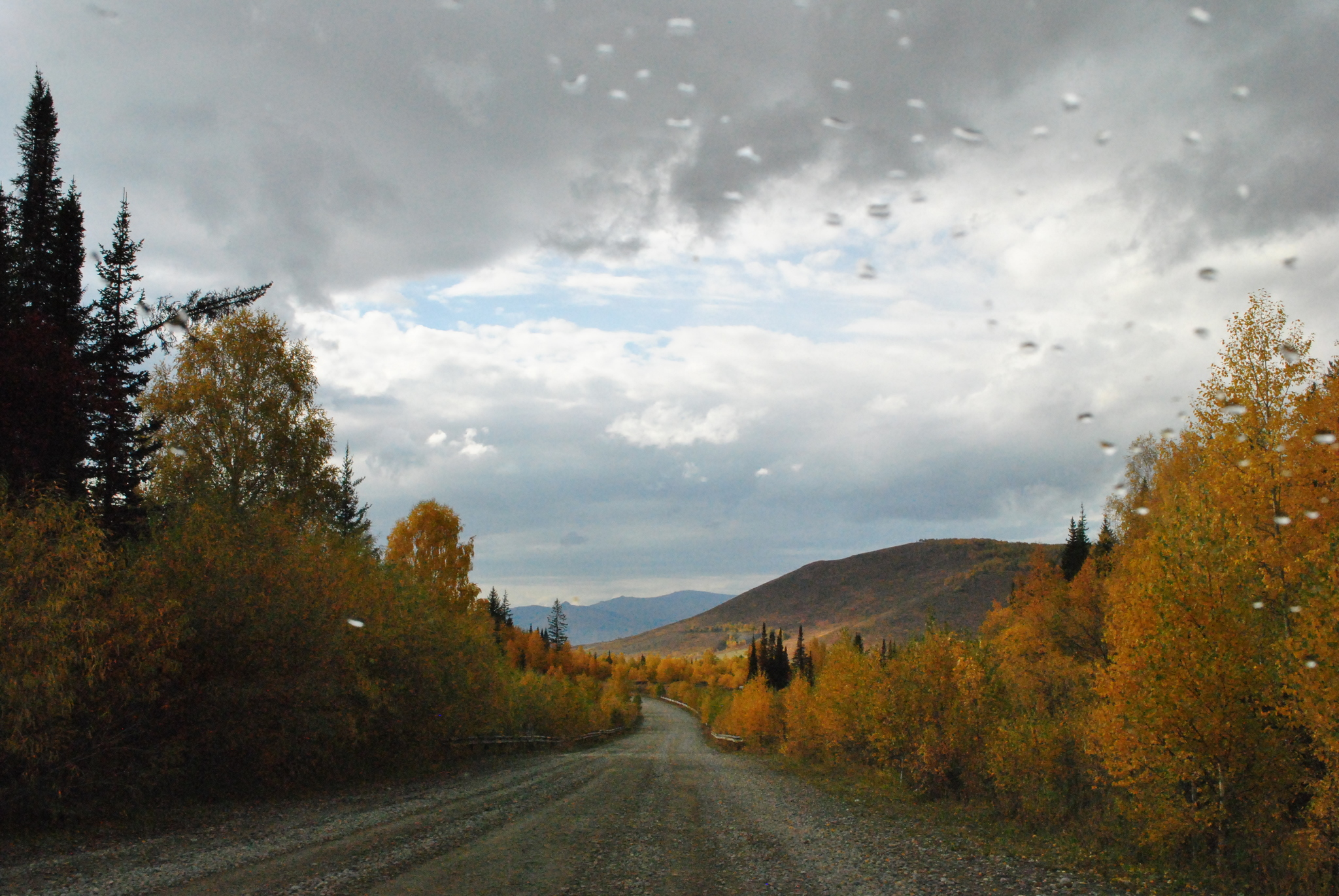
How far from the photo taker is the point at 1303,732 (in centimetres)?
1333

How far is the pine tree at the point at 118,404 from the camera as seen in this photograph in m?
20.8

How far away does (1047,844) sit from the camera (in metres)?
14.8

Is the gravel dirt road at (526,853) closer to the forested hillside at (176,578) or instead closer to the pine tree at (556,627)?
the forested hillside at (176,578)

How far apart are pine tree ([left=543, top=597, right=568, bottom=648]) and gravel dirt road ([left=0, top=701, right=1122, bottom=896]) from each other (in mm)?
114418

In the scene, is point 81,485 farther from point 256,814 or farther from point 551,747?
point 551,747

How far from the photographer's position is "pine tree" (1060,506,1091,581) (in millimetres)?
74312

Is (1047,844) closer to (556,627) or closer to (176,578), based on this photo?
(176,578)

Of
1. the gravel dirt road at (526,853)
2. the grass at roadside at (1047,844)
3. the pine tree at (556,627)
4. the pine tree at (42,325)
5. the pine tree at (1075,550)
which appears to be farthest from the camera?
the pine tree at (556,627)

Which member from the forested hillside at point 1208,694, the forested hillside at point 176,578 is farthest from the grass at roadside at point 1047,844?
the forested hillside at point 176,578

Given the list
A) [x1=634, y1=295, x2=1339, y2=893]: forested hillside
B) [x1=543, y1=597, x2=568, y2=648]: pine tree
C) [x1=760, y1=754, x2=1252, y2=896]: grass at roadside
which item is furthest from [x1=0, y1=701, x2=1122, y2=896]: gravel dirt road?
[x1=543, y1=597, x2=568, y2=648]: pine tree

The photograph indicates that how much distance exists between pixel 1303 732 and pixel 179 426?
31112mm

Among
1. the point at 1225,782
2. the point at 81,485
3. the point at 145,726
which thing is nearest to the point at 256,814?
the point at 145,726

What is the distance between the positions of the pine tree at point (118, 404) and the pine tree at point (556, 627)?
109 m

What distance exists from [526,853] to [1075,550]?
77.6 m
